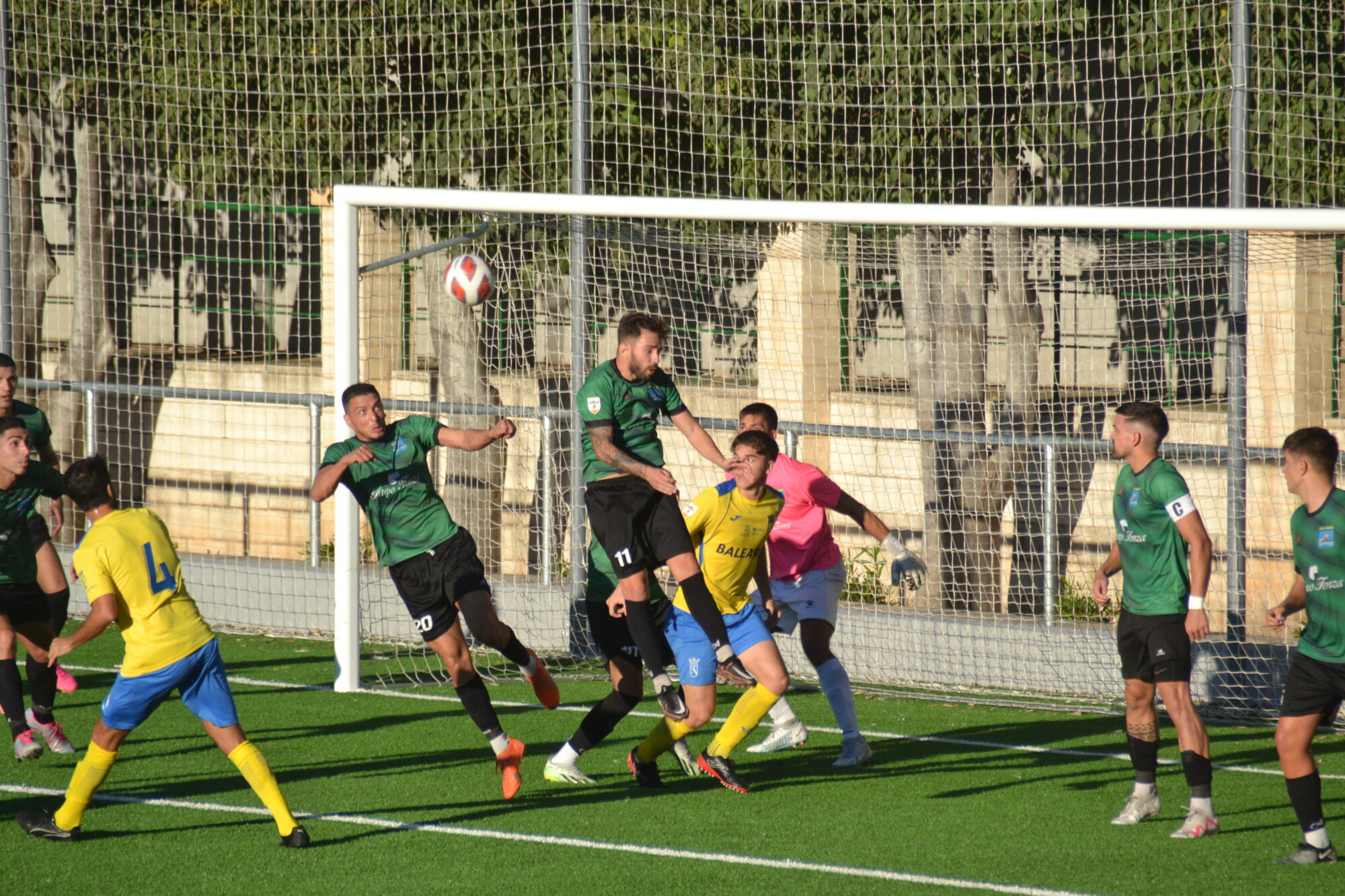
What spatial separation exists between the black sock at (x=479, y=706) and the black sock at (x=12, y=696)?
2432mm

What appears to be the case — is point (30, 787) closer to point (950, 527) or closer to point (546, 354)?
point (546, 354)

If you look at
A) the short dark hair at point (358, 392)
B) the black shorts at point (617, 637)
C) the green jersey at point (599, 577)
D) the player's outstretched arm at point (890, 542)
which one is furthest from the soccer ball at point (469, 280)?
the player's outstretched arm at point (890, 542)

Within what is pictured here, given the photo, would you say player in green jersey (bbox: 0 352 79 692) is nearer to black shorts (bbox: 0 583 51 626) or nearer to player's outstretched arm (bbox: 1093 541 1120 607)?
black shorts (bbox: 0 583 51 626)

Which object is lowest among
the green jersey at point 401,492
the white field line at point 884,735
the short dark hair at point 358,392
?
the white field line at point 884,735

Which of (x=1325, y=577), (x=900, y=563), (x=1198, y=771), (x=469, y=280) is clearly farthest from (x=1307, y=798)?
(x=469, y=280)

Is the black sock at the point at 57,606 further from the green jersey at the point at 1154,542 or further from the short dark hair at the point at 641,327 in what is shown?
the green jersey at the point at 1154,542

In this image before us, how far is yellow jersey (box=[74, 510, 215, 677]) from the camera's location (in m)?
5.68

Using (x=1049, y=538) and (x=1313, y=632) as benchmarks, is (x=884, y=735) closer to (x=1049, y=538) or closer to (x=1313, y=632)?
(x=1049, y=538)

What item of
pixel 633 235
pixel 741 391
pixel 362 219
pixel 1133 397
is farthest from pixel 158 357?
pixel 1133 397

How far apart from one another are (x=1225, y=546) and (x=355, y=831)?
5980 millimetres

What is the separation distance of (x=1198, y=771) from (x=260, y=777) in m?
3.99

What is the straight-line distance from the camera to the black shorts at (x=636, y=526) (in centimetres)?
703

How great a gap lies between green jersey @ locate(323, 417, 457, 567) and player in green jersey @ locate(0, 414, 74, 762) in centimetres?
169

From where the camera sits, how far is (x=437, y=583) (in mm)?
7289
